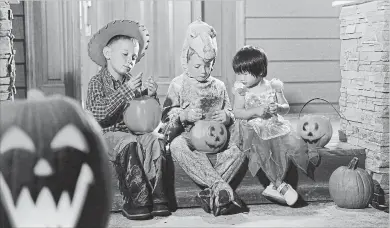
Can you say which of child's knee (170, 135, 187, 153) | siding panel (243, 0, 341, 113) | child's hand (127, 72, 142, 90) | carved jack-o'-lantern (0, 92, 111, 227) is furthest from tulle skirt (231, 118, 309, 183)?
carved jack-o'-lantern (0, 92, 111, 227)

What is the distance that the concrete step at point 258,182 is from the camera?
13.3 ft

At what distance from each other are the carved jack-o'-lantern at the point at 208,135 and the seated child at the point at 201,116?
2.0 inches

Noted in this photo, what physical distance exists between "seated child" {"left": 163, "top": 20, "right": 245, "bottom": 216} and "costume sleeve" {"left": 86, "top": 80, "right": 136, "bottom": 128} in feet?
1.34

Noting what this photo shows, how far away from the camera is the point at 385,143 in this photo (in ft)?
14.1

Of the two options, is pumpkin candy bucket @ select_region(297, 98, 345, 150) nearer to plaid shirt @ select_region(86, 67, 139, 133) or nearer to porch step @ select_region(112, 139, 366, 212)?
porch step @ select_region(112, 139, 366, 212)

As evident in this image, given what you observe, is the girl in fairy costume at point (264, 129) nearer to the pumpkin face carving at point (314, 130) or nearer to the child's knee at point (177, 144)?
the pumpkin face carving at point (314, 130)

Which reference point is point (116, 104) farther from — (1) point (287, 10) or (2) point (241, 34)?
(1) point (287, 10)

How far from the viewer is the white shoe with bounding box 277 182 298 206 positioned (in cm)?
392

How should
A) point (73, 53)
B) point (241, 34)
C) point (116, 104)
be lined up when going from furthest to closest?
point (241, 34)
point (73, 53)
point (116, 104)

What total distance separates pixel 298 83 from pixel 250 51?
2328mm

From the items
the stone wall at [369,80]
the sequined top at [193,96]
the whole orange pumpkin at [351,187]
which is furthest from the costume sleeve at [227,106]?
the stone wall at [369,80]

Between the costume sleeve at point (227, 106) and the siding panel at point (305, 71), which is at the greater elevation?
the siding panel at point (305, 71)

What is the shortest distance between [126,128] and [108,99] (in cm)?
28

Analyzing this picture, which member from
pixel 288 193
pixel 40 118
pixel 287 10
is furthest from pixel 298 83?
pixel 40 118
